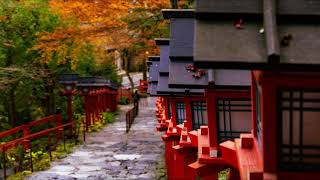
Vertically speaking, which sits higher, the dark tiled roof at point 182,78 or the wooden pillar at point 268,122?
the dark tiled roof at point 182,78

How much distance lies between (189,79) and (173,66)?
20.6 inches

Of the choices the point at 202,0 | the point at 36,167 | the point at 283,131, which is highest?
the point at 202,0

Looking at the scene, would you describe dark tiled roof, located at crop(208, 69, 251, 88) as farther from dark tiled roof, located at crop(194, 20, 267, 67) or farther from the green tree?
the green tree

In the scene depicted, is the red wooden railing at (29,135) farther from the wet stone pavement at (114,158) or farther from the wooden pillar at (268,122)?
the wooden pillar at (268,122)

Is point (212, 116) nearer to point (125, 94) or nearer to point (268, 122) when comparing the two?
Result: point (268, 122)

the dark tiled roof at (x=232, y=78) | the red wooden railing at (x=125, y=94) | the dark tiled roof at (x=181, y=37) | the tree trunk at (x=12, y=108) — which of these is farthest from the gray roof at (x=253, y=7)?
the red wooden railing at (x=125, y=94)

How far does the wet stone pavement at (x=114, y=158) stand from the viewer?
17.5 metres

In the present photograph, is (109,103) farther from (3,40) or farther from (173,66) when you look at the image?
(173,66)

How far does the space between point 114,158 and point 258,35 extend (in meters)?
17.5

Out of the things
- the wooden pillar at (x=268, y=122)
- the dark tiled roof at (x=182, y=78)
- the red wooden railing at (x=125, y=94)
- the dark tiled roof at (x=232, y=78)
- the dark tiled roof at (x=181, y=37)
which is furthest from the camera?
the red wooden railing at (x=125, y=94)

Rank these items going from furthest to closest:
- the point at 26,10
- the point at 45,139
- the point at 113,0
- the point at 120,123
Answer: the point at 120,123
the point at 45,139
the point at 26,10
the point at 113,0

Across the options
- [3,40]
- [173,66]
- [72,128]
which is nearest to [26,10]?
[3,40]

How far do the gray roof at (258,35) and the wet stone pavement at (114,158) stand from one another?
44.7 feet

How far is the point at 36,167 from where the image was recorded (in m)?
18.5
